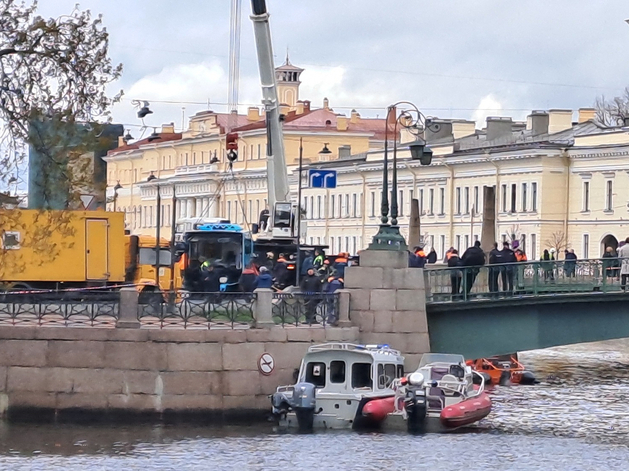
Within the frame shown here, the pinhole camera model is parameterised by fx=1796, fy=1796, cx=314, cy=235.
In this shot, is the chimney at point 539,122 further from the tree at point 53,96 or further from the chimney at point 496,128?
the tree at point 53,96

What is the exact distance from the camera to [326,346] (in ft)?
101

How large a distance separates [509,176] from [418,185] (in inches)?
301

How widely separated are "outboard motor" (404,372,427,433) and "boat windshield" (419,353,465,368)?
58.2 inches

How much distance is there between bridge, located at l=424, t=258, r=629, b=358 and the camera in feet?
108

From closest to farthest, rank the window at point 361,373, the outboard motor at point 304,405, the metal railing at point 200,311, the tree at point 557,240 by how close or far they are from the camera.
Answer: the outboard motor at point 304,405 → the window at point 361,373 → the metal railing at point 200,311 → the tree at point 557,240

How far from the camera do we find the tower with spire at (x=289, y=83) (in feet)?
433

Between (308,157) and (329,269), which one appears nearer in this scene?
(329,269)

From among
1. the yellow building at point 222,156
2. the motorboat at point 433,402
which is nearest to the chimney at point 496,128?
the yellow building at point 222,156

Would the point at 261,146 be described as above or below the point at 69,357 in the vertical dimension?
above

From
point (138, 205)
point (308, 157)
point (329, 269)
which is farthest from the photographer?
point (138, 205)

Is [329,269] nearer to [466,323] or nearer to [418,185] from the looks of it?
[466,323]

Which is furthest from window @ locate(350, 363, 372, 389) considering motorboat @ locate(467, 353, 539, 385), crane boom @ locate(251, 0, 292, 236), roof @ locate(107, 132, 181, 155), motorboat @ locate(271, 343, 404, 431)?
roof @ locate(107, 132, 181, 155)

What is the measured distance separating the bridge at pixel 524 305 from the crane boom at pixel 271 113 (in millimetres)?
13360

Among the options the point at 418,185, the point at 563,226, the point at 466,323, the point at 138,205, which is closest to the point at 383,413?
the point at 466,323
